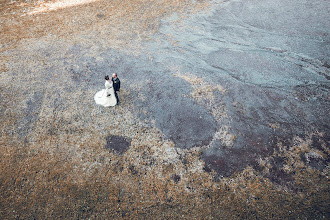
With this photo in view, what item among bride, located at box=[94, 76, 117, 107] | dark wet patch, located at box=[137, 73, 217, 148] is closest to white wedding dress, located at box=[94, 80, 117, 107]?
bride, located at box=[94, 76, 117, 107]

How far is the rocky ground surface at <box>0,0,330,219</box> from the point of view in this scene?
4793 millimetres

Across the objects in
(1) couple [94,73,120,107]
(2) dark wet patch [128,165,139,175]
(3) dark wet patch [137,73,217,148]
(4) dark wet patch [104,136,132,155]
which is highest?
(1) couple [94,73,120,107]

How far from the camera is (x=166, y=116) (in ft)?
21.7

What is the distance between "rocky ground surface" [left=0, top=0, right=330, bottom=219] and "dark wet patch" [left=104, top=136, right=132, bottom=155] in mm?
33

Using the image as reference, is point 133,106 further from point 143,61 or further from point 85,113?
point 143,61

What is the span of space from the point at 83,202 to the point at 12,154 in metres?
2.93

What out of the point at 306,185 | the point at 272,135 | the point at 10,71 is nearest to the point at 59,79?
the point at 10,71

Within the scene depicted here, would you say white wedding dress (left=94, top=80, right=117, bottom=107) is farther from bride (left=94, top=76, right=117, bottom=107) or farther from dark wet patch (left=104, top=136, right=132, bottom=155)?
dark wet patch (left=104, top=136, right=132, bottom=155)

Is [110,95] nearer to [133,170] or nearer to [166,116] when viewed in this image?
[166,116]

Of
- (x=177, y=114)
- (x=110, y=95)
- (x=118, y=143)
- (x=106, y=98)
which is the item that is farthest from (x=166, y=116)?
(x=106, y=98)

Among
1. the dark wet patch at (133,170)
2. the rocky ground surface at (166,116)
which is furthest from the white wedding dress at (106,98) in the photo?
the dark wet patch at (133,170)

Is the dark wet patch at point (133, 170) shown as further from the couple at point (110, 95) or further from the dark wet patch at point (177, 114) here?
the couple at point (110, 95)

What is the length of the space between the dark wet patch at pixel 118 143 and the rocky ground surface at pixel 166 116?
33 millimetres

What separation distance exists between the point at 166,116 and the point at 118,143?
1.98m
